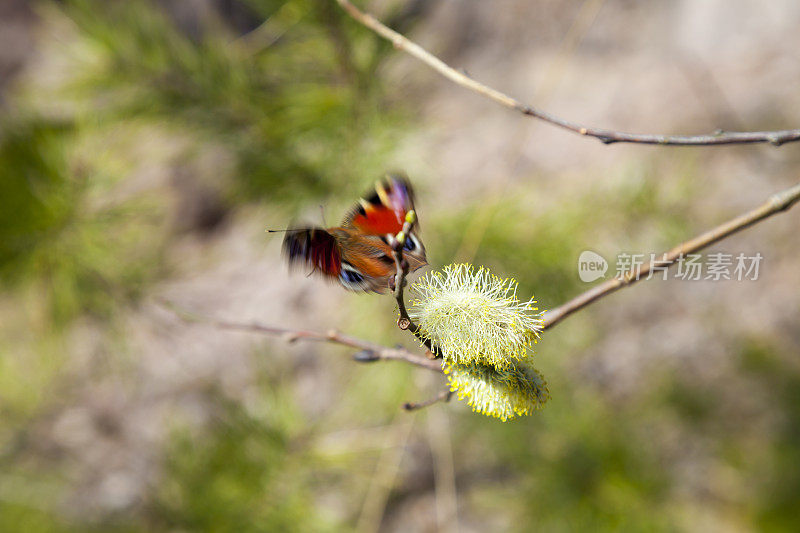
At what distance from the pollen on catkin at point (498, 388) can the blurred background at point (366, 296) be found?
356 mm

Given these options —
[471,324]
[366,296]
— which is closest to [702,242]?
[471,324]

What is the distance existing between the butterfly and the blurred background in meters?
0.37

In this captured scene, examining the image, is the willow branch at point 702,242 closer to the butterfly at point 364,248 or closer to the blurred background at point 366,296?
the butterfly at point 364,248

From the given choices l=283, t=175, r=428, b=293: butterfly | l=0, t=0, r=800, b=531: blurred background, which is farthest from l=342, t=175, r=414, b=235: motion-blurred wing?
l=0, t=0, r=800, b=531: blurred background

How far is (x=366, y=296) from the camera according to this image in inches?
27.2

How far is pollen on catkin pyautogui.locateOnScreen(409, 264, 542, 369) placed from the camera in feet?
0.70

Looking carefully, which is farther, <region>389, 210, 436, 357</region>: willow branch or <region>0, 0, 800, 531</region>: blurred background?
<region>0, 0, 800, 531</region>: blurred background

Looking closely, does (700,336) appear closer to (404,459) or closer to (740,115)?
(740,115)

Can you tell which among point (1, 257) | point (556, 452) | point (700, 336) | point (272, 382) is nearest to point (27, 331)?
point (1, 257)

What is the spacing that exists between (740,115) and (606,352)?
0.49 metres

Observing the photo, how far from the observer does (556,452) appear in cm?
82

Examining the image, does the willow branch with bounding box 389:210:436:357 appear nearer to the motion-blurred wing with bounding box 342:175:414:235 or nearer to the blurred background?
the motion-blurred wing with bounding box 342:175:414:235

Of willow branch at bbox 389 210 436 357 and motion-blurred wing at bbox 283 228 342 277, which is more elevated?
motion-blurred wing at bbox 283 228 342 277

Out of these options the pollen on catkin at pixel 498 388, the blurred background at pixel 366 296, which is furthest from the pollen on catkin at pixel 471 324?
the blurred background at pixel 366 296
